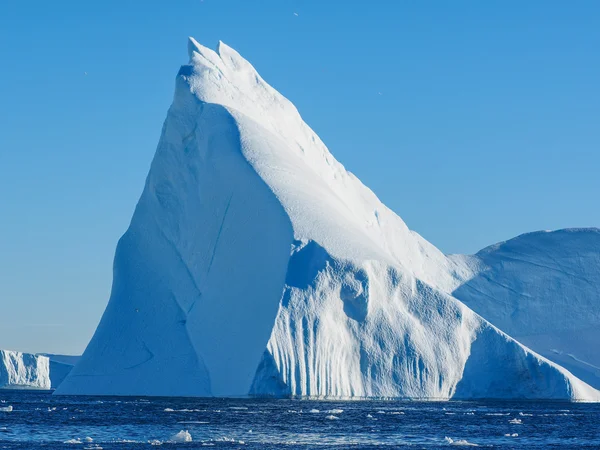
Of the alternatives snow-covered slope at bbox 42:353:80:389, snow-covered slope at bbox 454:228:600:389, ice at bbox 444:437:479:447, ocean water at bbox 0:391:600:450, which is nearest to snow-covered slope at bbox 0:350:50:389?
snow-covered slope at bbox 42:353:80:389

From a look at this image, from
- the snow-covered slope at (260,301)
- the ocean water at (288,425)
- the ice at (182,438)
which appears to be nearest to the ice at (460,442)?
the ocean water at (288,425)

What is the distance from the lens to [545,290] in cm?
6356

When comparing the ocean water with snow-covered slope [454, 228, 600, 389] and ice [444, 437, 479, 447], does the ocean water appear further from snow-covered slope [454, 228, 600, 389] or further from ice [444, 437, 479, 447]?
snow-covered slope [454, 228, 600, 389]

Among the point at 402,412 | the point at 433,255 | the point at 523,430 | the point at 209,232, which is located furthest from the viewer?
the point at 433,255

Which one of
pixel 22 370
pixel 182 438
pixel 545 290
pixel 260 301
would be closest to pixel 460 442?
pixel 182 438

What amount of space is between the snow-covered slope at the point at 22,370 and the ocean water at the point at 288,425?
37.9 m

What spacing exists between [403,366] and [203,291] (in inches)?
335

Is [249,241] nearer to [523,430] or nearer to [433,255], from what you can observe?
[523,430]

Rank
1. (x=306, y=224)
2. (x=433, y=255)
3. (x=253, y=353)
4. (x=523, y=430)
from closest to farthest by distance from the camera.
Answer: (x=523, y=430)
(x=253, y=353)
(x=306, y=224)
(x=433, y=255)

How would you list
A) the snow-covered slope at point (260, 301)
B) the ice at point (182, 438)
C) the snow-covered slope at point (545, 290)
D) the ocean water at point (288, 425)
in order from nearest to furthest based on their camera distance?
the ice at point (182, 438) → the ocean water at point (288, 425) → the snow-covered slope at point (260, 301) → the snow-covered slope at point (545, 290)

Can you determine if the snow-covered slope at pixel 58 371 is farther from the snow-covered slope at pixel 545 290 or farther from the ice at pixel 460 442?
the ice at pixel 460 442

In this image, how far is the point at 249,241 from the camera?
43938 mm

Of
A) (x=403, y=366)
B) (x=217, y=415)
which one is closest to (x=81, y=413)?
(x=217, y=415)

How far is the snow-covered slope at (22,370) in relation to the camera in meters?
78.4
